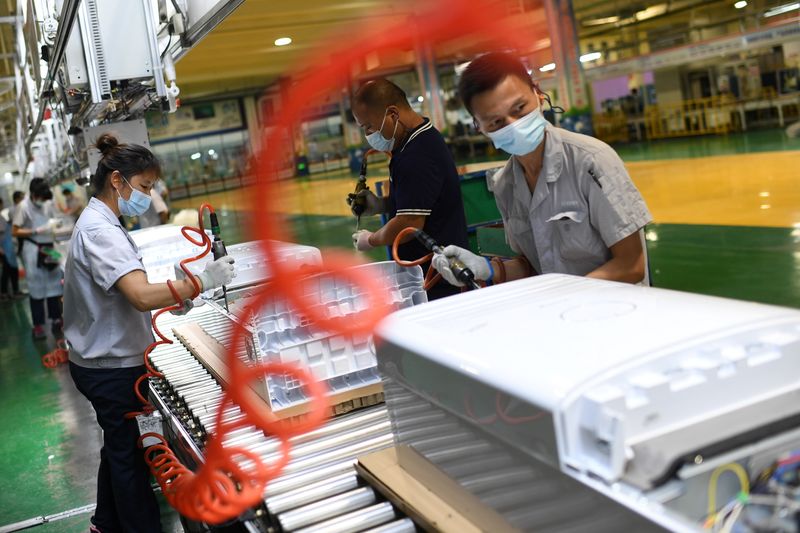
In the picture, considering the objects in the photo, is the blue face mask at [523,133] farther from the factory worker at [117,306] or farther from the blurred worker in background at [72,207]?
the blurred worker in background at [72,207]

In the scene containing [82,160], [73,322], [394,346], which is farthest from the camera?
[82,160]

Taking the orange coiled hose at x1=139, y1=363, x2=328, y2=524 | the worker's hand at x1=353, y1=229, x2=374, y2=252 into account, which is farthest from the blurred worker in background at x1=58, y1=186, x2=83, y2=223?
the orange coiled hose at x1=139, y1=363, x2=328, y2=524

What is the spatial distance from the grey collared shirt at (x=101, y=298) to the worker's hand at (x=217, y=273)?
224 millimetres

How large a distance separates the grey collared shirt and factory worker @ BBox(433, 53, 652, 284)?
1.21 metres

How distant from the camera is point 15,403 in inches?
231

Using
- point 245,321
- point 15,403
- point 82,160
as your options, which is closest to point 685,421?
point 245,321

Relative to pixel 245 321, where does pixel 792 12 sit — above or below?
above

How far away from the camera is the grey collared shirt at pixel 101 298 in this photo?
8.28ft

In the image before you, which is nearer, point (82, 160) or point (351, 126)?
point (82, 160)

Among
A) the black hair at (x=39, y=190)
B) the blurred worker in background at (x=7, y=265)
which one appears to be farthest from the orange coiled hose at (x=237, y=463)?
the blurred worker in background at (x=7, y=265)

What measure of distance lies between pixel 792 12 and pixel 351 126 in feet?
55.5

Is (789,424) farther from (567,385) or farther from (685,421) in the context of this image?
(567,385)

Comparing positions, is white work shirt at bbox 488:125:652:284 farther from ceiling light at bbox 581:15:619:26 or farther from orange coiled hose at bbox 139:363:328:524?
ceiling light at bbox 581:15:619:26

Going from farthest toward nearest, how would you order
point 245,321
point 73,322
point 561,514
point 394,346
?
point 73,322
point 245,321
point 394,346
point 561,514
